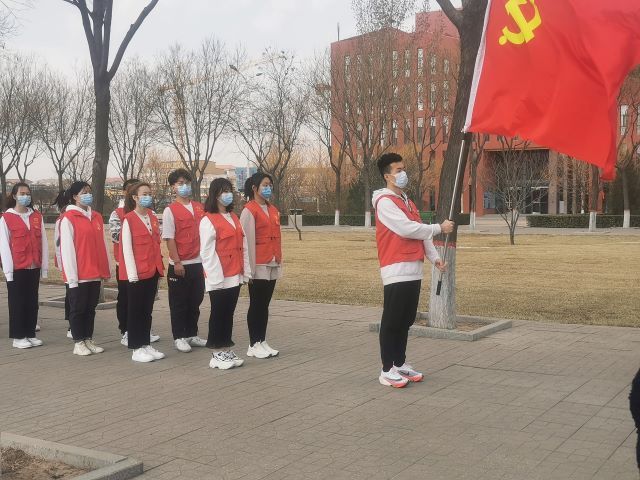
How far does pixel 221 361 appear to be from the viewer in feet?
23.2

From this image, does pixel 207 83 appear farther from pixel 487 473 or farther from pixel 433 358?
pixel 487 473

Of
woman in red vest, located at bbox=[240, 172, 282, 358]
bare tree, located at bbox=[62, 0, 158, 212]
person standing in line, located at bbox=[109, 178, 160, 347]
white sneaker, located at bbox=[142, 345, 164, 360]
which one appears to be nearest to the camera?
woman in red vest, located at bbox=[240, 172, 282, 358]

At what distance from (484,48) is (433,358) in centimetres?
328

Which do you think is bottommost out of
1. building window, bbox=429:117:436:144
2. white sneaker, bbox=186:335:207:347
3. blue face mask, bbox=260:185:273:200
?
white sneaker, bbox=186:335:207:347

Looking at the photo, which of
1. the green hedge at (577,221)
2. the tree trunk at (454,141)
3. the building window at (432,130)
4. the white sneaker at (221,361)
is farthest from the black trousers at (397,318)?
the green hedge at (577,221)

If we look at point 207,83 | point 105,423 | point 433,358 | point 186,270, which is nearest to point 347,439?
point 105,423

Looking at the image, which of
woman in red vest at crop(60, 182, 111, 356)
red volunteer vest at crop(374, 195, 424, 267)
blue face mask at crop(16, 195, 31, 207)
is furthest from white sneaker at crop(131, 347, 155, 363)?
red volunteer vest at crop(374, 195, 424, 267)

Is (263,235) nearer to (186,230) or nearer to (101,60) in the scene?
(186,230)

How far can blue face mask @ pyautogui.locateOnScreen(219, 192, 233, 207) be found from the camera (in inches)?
281

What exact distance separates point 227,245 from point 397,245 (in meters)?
1.73

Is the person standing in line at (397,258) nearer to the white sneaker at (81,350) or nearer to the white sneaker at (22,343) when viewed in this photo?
the white sneaker at (81,350)

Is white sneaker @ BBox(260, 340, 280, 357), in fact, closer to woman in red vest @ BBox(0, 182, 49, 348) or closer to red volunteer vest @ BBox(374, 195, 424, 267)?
red volunteer vest @ BBox(374, 195, 424, 267)

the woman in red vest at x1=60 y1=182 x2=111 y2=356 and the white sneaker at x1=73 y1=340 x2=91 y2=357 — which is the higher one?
the woman in red vest at x1=60 y1=182 x2=111 y2=356

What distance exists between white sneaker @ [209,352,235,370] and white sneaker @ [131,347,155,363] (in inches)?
30.0
